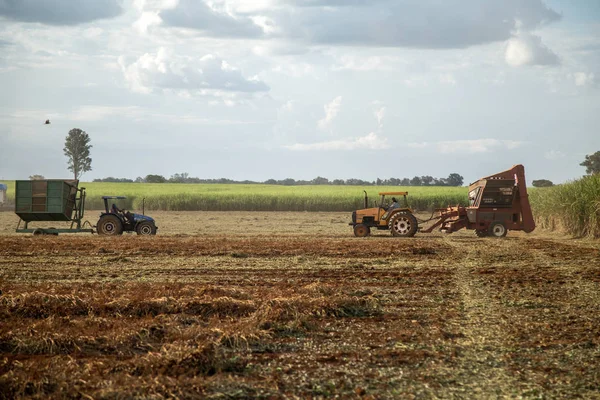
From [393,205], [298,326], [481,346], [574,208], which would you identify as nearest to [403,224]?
[393,205]

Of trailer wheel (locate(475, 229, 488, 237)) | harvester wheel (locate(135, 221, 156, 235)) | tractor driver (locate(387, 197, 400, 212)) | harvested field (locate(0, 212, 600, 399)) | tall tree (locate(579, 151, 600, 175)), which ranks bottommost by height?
harvested field (locate(0, 212, 600, 399))

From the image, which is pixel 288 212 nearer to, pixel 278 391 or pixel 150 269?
pixel 150 269

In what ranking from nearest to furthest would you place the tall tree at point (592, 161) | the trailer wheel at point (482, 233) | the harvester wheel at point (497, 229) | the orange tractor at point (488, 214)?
the orange tractor at point (488, 214)
the harvester wheel at point (497, 229)
the trailer wheel at point (482, 233)
the tall tree at point (592, 161)

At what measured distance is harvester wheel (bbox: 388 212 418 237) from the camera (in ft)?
86.2

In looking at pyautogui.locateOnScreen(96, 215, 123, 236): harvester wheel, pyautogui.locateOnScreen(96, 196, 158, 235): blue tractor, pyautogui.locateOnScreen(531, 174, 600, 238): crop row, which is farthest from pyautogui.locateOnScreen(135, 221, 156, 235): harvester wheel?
pyautogui.locateOnScreen(531, 174, 600, 238): crop row

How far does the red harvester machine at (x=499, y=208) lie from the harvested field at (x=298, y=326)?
741 cm

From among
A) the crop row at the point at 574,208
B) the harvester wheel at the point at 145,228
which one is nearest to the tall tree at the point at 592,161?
the crop row at the point at 574,208

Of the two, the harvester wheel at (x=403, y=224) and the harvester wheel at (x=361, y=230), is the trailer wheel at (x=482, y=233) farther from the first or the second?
the harvester wheel at (x=361, y=230)

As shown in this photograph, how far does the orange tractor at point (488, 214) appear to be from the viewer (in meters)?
26.4

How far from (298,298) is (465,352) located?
357 centimetres

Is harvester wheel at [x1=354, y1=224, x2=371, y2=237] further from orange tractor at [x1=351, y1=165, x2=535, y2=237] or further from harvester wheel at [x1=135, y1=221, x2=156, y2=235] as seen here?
harvester wheel at [x1=135, y1=221, x2=156, y2=235]

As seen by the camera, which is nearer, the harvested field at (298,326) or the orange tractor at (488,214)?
the harvested field at (298,326)

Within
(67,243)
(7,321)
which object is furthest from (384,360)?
(67,243)

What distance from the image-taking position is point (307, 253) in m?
20.0
